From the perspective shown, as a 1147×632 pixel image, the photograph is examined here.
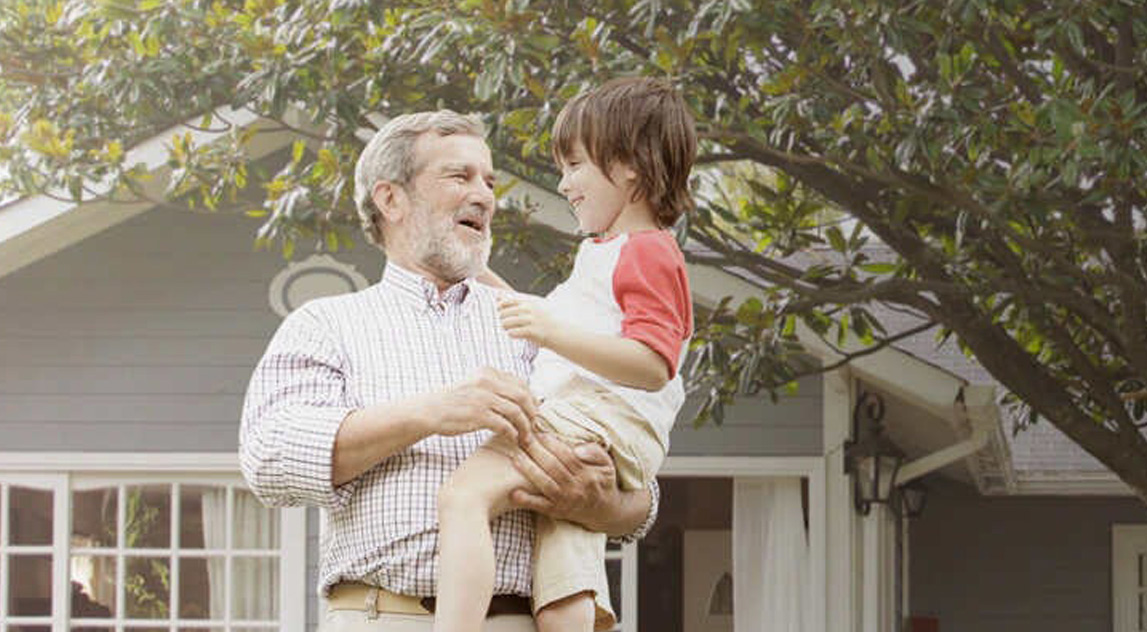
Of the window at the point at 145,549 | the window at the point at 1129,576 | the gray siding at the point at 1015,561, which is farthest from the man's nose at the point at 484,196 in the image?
the window at the point at 1129,576

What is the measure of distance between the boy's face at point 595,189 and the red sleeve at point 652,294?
70mm

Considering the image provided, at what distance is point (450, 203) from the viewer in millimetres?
3188

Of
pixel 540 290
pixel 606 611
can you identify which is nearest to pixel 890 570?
pixel 540 290

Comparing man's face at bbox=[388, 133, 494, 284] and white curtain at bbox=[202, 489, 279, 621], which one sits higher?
man's face at bbox=[388, 133, 494, 284]

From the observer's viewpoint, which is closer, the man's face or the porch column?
the man's face

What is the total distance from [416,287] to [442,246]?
0.32 feet

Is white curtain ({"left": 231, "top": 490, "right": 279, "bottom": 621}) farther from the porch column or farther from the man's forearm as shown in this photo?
the man's forearm

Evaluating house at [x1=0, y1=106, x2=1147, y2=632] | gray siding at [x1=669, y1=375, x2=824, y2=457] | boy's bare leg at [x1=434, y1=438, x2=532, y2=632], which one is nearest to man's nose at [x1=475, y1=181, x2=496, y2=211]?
boy's bare leg at [x1=434, y1=438, x2=532, y2=632]

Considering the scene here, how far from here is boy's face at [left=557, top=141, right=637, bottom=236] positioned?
10.7 ft

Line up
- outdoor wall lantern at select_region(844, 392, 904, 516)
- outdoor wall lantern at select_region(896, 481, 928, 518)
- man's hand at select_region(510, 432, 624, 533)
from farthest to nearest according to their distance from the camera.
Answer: outdoor wall lantern at select_region(896, 481, 928, 518) < outdoor wall lantern at select_region(844, 392, 904, 516) < man's hand at select_region(510, 432, 624, 533)

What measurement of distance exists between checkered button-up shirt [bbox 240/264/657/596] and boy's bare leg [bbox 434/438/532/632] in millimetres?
→ 79

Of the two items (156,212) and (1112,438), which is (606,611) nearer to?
A: (1112,438)

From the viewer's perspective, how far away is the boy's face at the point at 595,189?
10.7 feet

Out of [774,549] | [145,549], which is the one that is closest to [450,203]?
[774,549]
